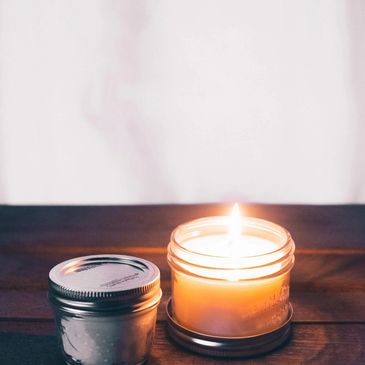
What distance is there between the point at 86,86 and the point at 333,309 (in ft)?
1.71

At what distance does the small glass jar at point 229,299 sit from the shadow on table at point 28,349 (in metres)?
0.12

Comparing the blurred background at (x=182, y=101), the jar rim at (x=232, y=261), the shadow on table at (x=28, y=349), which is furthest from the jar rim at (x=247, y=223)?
the blurred background at (x=182, y=101)

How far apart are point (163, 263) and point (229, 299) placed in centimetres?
23

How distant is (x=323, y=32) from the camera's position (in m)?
0.96

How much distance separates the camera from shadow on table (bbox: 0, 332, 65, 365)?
2.00 ft

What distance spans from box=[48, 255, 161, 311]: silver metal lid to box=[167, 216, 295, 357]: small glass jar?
0.14ft

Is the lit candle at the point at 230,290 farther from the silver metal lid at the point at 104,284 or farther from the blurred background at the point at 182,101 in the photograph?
the blurred background at the point at 182,101

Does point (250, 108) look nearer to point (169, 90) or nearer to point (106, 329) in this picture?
point (169, 90)

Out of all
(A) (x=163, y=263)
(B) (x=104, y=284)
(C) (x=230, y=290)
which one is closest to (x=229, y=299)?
(C) (x=230, y=290)

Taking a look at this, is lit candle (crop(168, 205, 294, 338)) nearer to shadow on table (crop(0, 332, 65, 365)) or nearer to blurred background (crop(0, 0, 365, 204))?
shadow on table (crop(0, 332, 65, 365))

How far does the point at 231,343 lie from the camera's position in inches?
24.3

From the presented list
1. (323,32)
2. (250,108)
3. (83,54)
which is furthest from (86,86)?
(323,32)

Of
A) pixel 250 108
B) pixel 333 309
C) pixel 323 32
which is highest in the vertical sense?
pixel 323 32

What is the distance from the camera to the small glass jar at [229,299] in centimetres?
61
